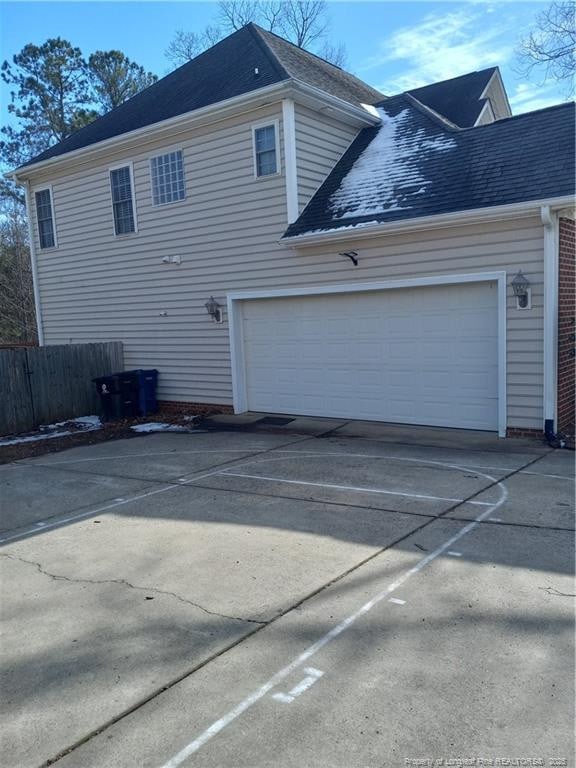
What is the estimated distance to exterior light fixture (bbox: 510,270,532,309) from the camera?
8320 mm

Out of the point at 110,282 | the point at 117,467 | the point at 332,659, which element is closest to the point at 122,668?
the point at 332,659

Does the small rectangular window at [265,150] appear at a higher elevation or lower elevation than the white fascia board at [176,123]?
lower

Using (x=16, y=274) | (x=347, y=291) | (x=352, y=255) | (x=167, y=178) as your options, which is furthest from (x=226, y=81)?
(x=16, y=274)

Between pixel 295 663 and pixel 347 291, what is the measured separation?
764 cm

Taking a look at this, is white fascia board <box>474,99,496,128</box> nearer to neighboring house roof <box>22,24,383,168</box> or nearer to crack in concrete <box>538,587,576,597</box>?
neighboring house roof <box>22,24,383,168</box>

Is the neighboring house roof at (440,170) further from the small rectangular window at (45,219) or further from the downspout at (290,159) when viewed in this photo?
the small rectangular window at (45,219)

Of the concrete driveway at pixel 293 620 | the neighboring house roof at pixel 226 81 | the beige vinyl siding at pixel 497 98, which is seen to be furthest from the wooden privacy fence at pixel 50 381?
the beige vinyl siding at pixel 497 98

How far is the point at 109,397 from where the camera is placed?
12.7 meters

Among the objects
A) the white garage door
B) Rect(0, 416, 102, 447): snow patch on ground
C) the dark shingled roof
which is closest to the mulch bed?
Rect(0, 416, 102, 447): snow patch on ground

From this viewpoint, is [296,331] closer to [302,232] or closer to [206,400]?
[302,232]

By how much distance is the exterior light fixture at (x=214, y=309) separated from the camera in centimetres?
1200

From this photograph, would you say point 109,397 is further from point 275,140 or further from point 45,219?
point 275,140

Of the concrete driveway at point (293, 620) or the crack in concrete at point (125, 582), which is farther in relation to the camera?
the crack in concrete at point (125, 582)

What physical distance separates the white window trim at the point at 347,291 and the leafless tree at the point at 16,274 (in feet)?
61.1
